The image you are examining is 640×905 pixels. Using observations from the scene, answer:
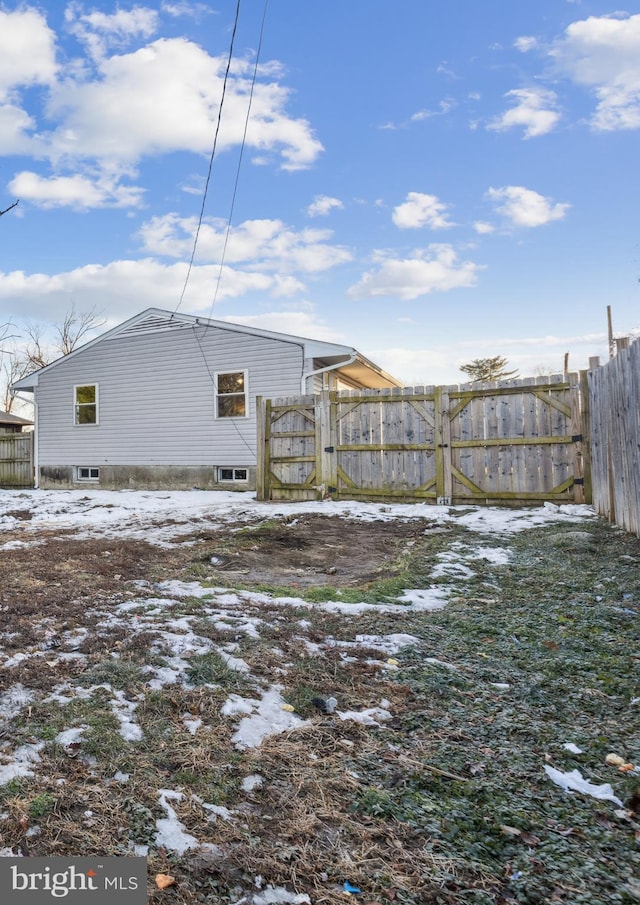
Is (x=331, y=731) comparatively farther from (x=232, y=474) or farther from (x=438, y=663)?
(x=232, y=474)

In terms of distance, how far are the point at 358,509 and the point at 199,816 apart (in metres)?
7.14

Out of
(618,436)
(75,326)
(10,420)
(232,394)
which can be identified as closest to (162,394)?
(232,394)

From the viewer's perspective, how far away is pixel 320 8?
6914mm

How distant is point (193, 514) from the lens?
27.9ft

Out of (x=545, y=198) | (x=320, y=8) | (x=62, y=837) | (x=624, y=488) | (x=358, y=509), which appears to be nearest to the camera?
(x=62, y=837)

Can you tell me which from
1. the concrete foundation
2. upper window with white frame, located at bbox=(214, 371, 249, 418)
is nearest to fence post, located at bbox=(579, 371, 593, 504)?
the concrete foundation

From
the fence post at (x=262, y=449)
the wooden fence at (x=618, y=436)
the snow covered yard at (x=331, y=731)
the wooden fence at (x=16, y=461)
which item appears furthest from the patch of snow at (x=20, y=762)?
the wooden fence at (x=16, y=461)

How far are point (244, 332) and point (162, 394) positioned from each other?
117 inches

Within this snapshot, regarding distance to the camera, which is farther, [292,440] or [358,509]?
[292,440]

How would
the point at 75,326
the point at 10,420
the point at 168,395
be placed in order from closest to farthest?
the point at 168,395 → the point at 10,420 → the point at 75,326

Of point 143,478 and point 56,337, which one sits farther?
point 56,337

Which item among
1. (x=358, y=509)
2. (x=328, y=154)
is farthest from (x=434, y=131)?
(x=358, y=509)

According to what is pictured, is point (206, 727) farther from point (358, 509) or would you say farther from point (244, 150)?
point (244, 150)

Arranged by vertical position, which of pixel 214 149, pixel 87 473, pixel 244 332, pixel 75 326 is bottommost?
pixel 87 473
